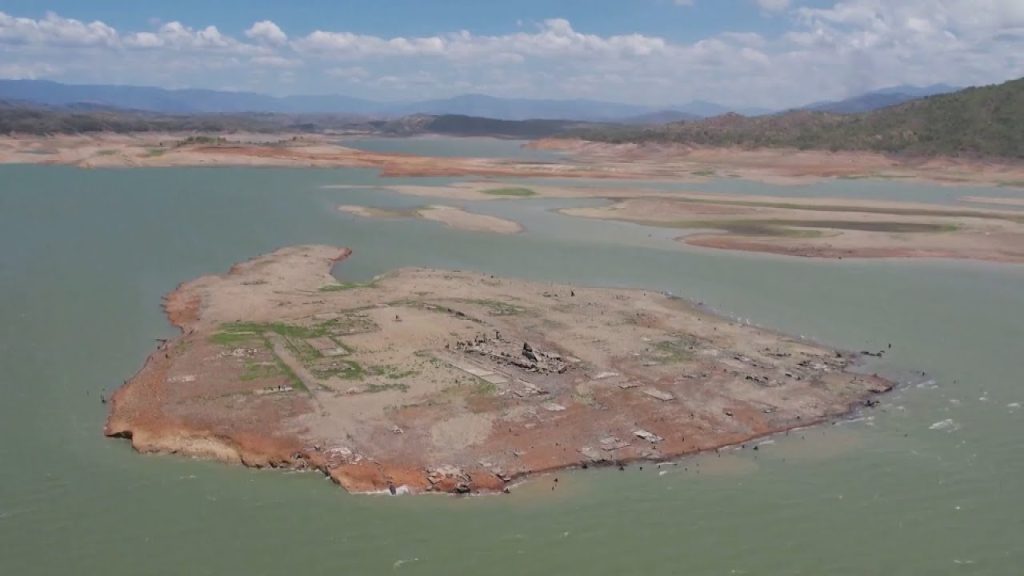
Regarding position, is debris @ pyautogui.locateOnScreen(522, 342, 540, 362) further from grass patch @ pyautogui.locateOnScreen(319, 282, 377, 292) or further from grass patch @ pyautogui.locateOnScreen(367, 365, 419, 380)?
grass patch @ pyautogui.locateOnScreen(319, 282, 377, 292)

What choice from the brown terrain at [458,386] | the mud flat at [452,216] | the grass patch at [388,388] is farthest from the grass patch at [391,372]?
the mud flat at [452,216]

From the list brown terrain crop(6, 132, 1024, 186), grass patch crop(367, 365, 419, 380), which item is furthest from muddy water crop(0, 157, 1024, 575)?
brown terrain crop(6, 132, 1024, 186)

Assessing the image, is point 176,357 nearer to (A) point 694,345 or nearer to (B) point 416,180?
(A) point 694,345

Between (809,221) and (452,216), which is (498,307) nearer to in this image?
(452,216)

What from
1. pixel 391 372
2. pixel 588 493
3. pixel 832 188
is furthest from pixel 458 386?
pixel 832 188

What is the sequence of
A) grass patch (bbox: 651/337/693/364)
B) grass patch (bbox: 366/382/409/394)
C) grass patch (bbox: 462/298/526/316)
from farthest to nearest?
1. grass patch (bbox: 462/298/526/316)
2. grass patch (bbox: 651/337/693/364)
3. grass patch (bbox: 366/382/409/394)

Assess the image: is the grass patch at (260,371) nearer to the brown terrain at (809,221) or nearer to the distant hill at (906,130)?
the brown terrain at (809,221)
